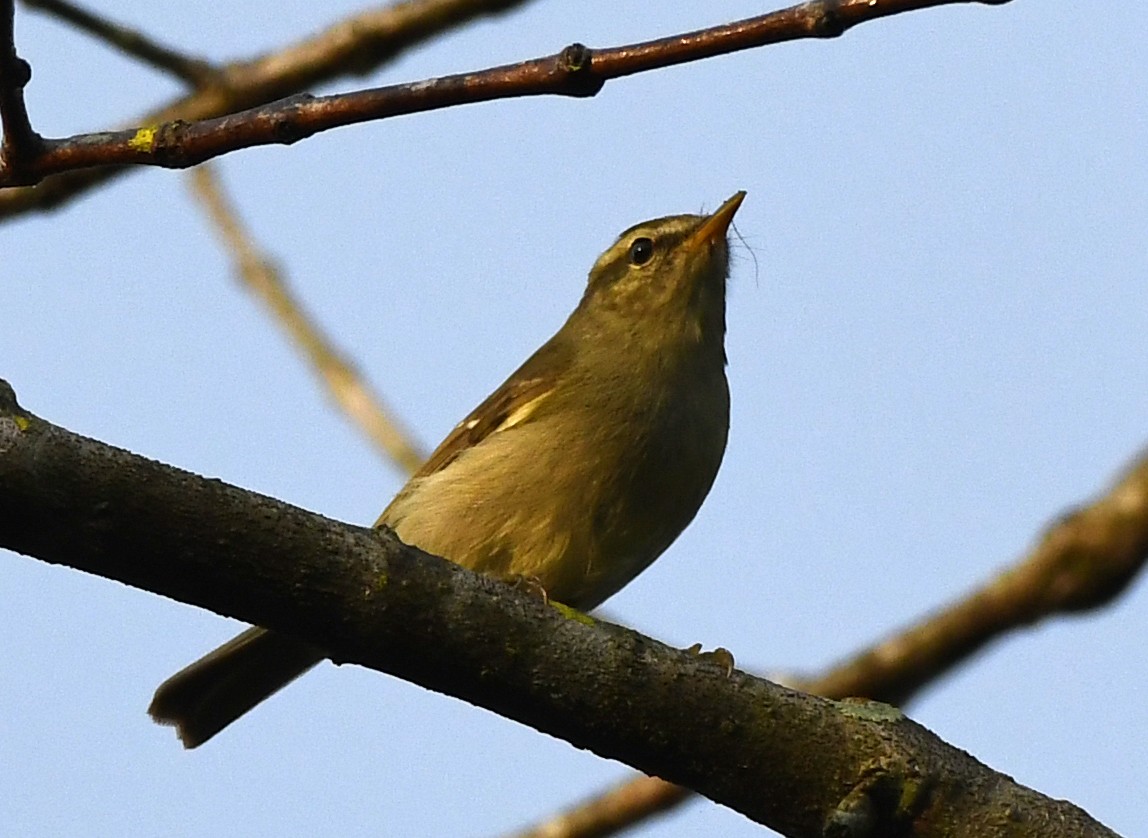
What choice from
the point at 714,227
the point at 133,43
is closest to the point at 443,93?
the point at 133,43

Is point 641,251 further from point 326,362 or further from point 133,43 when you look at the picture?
point 133,43

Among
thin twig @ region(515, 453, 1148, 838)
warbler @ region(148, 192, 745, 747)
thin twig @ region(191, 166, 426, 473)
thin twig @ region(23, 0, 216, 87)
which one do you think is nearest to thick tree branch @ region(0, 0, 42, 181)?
thin twig @ region(23, 0, 216, 87)

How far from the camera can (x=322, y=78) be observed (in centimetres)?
548

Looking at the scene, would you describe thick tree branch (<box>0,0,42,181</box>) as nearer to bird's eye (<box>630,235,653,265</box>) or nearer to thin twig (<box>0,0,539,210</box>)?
thin twig (<box>0,0,539,210</box>)

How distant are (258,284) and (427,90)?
4.61 m

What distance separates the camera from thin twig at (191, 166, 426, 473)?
7.36m

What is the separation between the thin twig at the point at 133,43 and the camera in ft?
15.4

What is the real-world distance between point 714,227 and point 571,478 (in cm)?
175

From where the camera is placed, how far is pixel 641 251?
303 inches

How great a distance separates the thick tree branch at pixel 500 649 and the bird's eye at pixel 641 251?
13.4 ft

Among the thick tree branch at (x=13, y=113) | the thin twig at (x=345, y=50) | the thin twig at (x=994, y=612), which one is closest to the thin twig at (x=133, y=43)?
the thin twig at (x=345, y=50)

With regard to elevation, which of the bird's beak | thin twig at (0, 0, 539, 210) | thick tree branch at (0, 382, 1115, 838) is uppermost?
the bird's beak

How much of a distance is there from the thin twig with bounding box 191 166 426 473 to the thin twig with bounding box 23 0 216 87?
2.04 meters

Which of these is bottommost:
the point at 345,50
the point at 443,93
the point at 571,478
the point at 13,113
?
the point at 443,93
